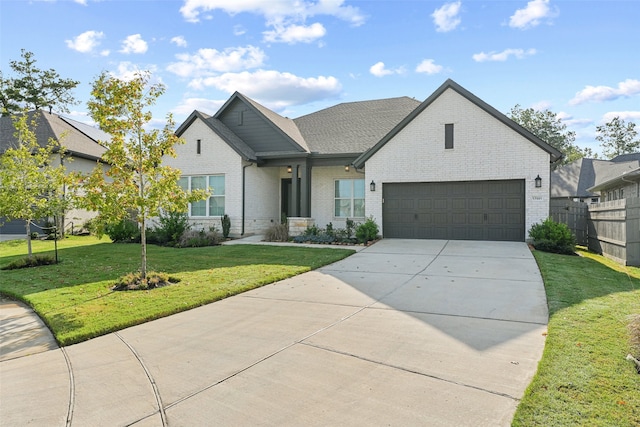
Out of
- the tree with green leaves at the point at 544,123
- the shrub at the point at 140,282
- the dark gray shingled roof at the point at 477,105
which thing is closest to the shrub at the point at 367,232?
the dark gray shingled roof at the point at 477,105

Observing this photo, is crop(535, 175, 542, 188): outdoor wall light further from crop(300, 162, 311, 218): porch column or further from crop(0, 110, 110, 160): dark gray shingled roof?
crop(0, 110, 110, 160): dark gray shingled roof

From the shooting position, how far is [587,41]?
11148 millimetres

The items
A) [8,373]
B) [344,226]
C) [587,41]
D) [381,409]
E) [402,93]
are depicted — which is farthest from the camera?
[402,93]

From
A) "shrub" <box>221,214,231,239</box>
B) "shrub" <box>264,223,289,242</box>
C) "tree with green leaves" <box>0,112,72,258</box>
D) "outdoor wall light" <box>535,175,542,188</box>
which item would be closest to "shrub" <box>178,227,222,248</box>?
"shrub" <box>221,214,231,239</box>

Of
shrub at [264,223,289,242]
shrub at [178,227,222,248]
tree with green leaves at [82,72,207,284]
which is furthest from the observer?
shrub at [264,223,289,242]

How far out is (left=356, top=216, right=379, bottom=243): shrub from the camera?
13820 millimetres

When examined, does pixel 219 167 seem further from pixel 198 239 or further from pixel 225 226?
pixel 198 239

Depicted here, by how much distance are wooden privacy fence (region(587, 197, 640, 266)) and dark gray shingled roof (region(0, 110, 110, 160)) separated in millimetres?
Answer: 22869

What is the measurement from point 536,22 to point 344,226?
33.2 feet

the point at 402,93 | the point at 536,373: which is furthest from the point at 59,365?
the point at 402,93

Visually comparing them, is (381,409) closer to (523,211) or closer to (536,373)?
(536,373)

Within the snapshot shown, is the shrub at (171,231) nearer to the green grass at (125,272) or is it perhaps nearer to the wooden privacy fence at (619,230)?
the green grass at (125,272)

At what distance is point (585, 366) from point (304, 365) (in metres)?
2.62

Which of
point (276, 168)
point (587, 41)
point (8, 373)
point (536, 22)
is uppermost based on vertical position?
point (536, 22)
